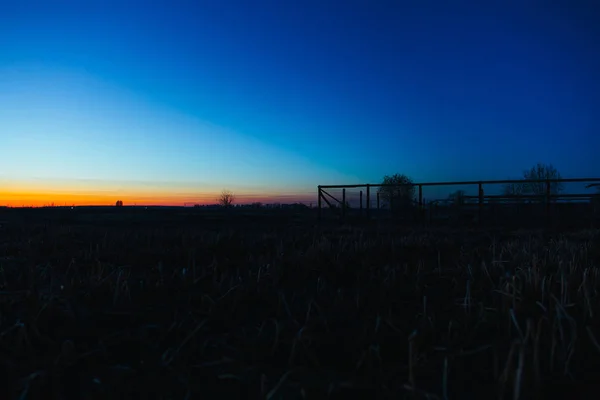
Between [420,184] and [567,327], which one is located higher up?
[420,184]

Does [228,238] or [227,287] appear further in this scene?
[228,238]

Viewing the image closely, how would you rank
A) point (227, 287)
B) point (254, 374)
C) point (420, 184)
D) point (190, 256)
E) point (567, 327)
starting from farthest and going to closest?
point (420, 184), point (190, 256), point (227, 287), point (567, 327), point (254, 374)

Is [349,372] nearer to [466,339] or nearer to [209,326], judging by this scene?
[466,339]

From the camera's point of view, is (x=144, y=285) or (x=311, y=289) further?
(x=311, y=289)

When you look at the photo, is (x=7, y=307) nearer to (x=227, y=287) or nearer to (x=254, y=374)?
(x=227, y=287)

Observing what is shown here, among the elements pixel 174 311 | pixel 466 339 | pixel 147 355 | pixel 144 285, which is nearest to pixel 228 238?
pixel 144 285

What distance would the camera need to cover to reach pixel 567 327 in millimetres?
1968

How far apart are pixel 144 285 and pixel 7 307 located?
0.93 metres

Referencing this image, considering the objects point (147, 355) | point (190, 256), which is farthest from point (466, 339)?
point (190, 256)

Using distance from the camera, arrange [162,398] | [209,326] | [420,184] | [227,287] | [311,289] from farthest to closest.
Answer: [420,184] < [311,289] < [227,287] < [209,326] < [162,398]

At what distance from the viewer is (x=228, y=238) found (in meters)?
6.50

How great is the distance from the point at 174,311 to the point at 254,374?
114cm

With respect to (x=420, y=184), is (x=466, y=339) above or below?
below

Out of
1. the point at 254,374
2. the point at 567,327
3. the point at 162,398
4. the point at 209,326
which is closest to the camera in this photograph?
the point at 162,398
